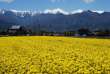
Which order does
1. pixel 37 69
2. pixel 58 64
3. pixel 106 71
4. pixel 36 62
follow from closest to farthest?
1. pixel 106 71
2. pixel 37 69
3. pixel 58 64
4. pixel 36 62

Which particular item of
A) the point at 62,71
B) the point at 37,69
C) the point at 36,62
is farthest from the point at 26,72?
the point at 36,62

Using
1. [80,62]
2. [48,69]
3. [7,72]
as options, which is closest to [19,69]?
[7,72]

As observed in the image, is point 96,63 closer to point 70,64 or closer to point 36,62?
point 70,64

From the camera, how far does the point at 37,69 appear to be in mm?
16469

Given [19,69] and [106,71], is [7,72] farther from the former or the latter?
[106,71]

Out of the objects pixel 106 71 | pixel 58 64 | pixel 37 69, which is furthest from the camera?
pixel 58 64

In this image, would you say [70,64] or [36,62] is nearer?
[70,64]

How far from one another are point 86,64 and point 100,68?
4.50 feet

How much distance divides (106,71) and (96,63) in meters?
2.46

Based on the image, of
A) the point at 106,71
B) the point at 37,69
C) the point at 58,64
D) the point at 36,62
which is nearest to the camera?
the point at 106,71

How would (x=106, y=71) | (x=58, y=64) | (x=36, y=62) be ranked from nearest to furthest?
1. (x=106, y=71)
2. (x=58, y=64)
3. (x=36, y=62)

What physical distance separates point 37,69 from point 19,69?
45.0 inches

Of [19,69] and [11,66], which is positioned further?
[11,66]

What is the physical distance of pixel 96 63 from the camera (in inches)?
704
